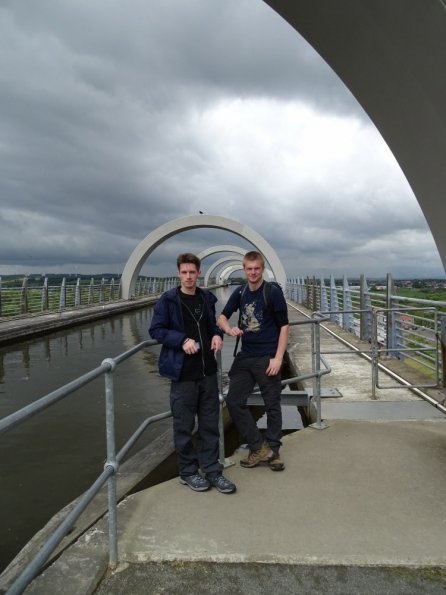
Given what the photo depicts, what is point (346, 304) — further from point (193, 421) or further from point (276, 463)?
point (193, 421)

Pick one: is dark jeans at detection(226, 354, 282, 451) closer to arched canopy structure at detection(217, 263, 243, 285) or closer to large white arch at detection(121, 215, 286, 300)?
large white arch at detection(121, 215, 286, 300)

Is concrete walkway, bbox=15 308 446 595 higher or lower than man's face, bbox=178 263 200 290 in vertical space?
lower

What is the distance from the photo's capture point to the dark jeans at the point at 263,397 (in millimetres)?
3000

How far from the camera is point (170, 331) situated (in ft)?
8.51

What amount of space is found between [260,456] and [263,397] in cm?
40

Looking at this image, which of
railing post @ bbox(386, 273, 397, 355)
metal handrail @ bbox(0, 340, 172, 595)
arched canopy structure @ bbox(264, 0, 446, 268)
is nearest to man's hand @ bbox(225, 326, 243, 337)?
metal handrail @ bbox(0, 340, 172, 595)

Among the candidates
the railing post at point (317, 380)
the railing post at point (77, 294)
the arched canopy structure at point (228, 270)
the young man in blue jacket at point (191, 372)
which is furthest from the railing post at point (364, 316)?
the arched canopy structure at point (228, 270)

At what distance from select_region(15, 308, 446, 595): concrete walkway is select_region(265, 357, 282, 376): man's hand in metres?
0.67

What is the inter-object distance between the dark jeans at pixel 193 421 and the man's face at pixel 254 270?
71 cm

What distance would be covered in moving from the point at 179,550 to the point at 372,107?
3073mm

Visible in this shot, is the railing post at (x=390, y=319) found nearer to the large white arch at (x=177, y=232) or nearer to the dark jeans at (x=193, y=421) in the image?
the dark jeans at (x=193, y=421)

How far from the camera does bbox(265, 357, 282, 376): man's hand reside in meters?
2.91

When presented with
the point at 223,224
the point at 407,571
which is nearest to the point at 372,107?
the point at 407,571

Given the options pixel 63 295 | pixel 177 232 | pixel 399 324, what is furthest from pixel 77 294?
pixel 399 324
